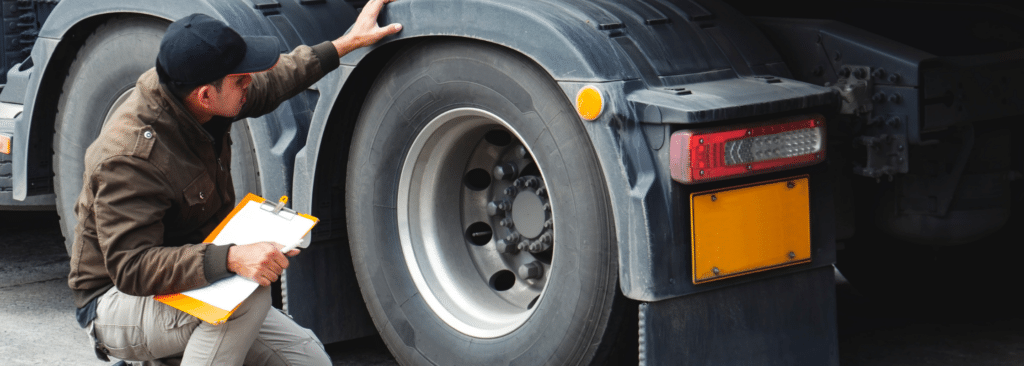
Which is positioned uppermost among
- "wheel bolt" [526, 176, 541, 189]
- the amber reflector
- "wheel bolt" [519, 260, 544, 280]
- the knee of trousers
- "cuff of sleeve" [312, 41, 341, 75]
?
"cuff of sleeve" [312, 41, 341, 75]

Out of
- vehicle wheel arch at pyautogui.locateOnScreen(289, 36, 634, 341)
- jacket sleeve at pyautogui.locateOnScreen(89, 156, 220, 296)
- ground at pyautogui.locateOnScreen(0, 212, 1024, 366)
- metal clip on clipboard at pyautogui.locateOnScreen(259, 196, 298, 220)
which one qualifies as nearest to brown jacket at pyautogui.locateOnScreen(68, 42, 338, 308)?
jacket sleeve at pyautogui.locateOnScreen(89, 156, 220, 296)

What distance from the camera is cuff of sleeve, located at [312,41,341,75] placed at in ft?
11.2

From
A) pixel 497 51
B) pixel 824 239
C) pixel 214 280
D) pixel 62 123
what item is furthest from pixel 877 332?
pixel 62 123

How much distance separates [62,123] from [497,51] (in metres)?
2.11

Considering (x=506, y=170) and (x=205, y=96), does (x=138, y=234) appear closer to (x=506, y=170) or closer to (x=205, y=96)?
(x=205, y=96)

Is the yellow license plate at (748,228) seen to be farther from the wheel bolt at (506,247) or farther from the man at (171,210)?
the man at (171,210)

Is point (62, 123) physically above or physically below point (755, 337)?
above

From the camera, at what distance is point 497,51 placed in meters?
3.22

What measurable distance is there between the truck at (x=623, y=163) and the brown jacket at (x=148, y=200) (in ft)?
2.34

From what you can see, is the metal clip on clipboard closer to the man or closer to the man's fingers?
the man

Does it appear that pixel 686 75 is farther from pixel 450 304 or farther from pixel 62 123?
pixel 62 123

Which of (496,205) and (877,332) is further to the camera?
(877,332)

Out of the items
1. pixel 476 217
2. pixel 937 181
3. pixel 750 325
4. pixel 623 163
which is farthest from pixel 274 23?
pixel 937 181

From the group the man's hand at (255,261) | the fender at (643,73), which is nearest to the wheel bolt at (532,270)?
the fender at (643,73)
